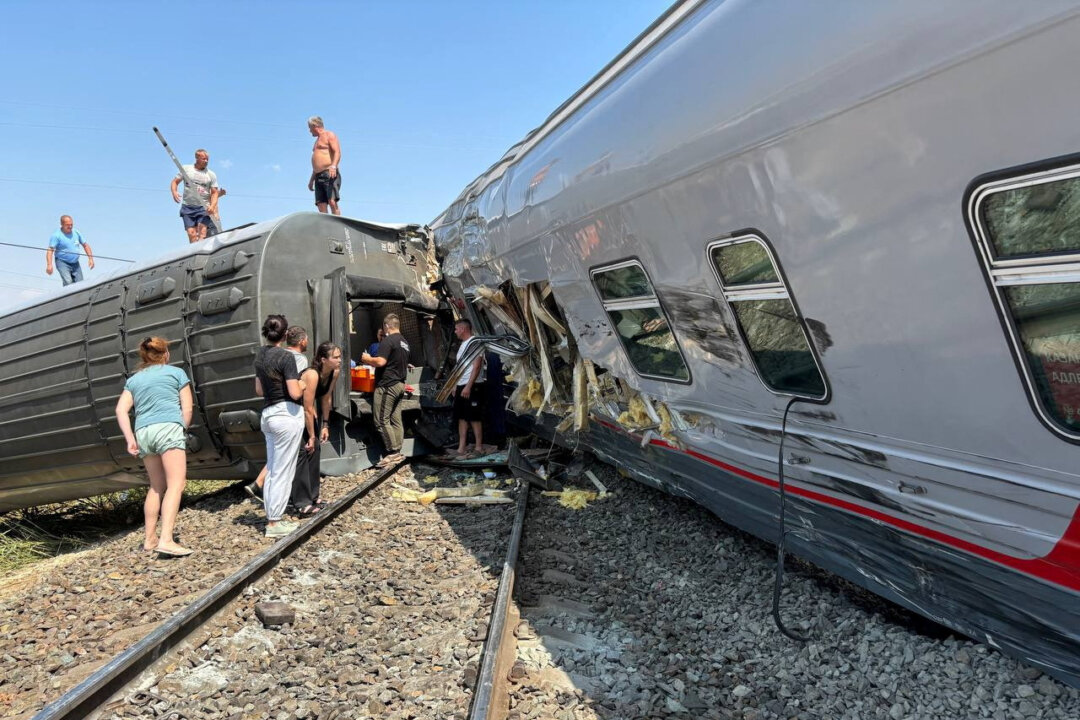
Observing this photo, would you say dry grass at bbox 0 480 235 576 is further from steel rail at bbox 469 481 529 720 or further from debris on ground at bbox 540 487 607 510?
steel rail at bbox 469 481 529 720

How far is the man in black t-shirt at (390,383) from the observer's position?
833 cm

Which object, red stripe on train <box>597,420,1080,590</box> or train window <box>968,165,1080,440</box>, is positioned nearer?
train window <box>968,165,1080,440</box>

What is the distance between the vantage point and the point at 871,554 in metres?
3.18

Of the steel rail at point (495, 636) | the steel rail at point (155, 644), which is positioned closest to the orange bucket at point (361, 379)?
the steel rail at point (155, 644)

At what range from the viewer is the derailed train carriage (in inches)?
287

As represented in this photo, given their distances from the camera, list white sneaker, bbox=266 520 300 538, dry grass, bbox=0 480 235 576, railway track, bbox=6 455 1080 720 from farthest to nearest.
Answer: dry grass, bbox=0 480 235 576 < white sneaker, bbox=266 520 300 538 < railway track, bbox=6 455 1080 720

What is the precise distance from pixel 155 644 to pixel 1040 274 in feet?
13.9

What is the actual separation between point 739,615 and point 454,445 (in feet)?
18.9

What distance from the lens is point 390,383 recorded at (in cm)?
835

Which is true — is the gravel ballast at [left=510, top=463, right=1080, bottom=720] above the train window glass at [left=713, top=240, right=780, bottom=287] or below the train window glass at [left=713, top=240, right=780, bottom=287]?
below

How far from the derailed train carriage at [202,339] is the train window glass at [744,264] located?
5389 millimetres

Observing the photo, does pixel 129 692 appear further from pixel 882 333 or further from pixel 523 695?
pixel 882 333

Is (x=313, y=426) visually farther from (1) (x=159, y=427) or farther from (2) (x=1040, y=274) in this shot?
(2) (x=1040, y=274)

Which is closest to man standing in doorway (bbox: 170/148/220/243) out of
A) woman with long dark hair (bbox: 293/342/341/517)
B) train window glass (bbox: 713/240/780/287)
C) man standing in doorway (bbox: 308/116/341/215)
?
man standing in doorway (bbox: 308/116/341/215)
